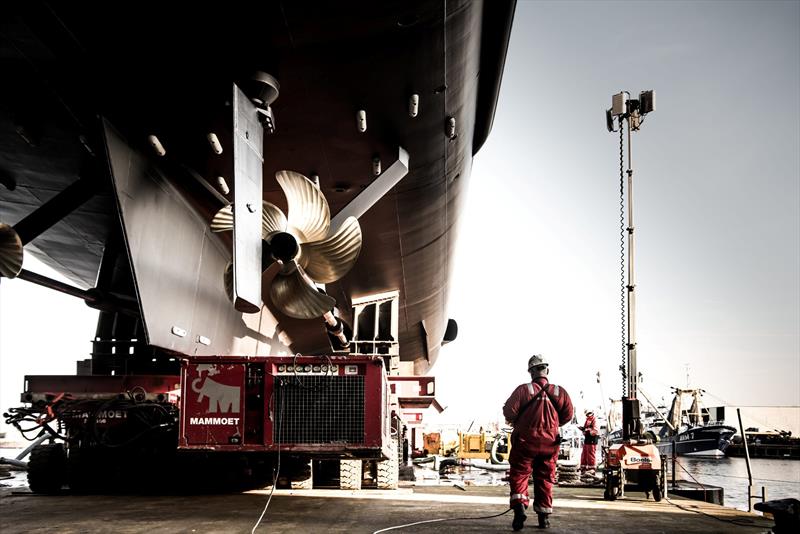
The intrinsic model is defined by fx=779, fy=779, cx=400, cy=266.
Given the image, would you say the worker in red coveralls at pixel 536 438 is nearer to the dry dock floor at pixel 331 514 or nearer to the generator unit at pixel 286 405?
the dry dock floor at pixel 331 514

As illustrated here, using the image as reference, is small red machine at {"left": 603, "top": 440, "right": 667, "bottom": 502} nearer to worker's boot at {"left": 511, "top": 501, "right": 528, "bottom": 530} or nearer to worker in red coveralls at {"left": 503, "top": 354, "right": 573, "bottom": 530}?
worker in red coveralls at {"left": 503, "top": 354, "right": 573, "bottom": 530}

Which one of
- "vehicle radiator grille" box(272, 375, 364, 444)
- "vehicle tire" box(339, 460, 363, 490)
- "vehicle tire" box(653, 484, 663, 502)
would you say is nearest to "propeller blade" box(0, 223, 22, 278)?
"vehicle radiator grille" box(272, 375, 364, 444)

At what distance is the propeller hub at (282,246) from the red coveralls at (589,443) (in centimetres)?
1069

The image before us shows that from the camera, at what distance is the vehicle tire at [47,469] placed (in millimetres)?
11695

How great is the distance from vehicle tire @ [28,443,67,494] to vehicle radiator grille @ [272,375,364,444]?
4.59 m

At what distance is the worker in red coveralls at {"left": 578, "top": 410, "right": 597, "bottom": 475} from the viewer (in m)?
17.9

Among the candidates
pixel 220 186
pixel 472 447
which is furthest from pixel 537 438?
pixel 472 447

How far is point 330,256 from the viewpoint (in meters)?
10.0

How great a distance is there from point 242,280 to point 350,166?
426 centimetres

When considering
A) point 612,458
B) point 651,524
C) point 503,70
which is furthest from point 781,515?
point 503,70

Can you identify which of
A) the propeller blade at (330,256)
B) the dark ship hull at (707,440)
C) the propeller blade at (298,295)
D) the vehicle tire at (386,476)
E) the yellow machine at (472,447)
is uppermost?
the propeller blade at (330,256)

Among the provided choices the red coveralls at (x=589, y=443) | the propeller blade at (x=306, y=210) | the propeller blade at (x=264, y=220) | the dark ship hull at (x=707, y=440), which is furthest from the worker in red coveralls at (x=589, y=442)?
the dark ship hull at (x=707, y=440)

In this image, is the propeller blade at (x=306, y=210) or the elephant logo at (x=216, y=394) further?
the propeller blade at (x=306, y=210)

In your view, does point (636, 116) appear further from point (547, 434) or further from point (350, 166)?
point (547, 434)
